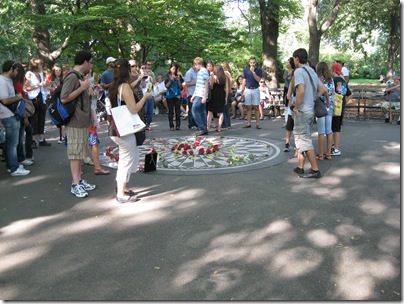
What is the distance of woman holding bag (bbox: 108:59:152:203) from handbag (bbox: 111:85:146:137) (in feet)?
0.21

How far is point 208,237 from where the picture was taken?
181 inches

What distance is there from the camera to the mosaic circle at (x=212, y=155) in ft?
25.2

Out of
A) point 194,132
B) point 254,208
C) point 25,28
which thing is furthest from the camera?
point 25,28

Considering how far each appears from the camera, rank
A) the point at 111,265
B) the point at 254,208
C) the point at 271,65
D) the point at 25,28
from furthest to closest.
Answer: the point at 25,28
the point at 271,65
the point at 254,208
the point at 111,265

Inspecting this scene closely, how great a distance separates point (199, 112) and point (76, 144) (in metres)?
5.43

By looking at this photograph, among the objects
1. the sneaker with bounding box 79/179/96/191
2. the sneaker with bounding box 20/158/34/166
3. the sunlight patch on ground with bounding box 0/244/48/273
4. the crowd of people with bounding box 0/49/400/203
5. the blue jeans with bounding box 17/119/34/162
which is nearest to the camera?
the sunlight patch on ground with bounding box 0/244/48/273

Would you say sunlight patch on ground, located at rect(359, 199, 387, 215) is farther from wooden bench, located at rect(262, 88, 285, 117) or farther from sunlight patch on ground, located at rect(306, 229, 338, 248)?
wooden bench, located at rect(262, 88, 285, 117)

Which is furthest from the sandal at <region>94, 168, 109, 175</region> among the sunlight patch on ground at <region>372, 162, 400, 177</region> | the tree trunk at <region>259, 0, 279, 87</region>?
the tree trunk at <region>259, 0, 279, 87</region>

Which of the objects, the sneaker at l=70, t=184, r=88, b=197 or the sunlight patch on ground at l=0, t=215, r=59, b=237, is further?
the sneaker at l=70, t=184, r=88, b=197

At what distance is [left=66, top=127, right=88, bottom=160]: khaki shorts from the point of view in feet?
19.6

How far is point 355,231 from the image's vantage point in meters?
4.69

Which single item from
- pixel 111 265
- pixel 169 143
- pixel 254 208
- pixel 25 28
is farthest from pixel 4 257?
pixel 25 28

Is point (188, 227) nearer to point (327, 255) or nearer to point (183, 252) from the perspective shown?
point (183, 252)

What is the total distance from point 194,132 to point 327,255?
8179 mm
